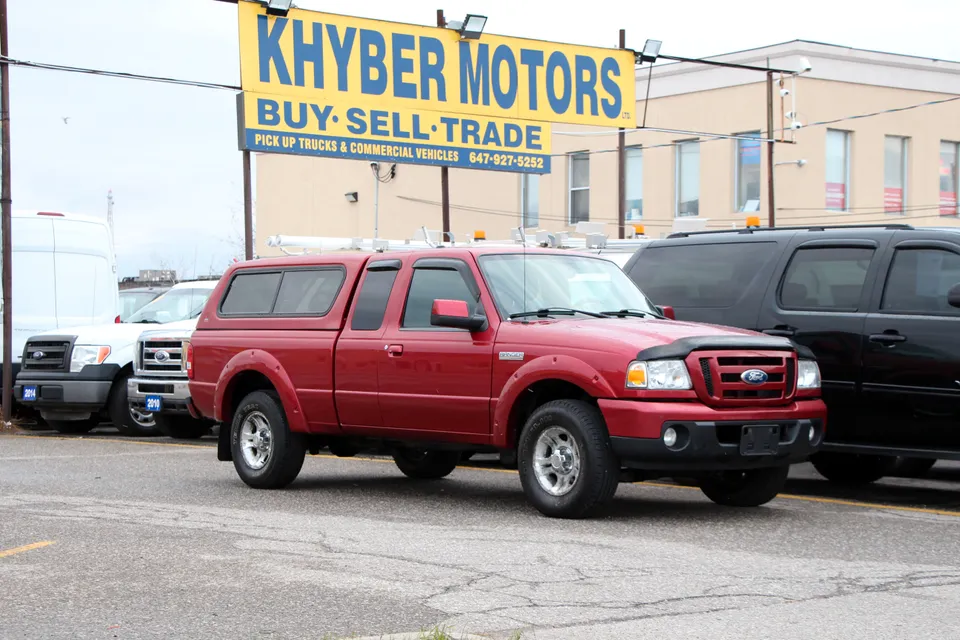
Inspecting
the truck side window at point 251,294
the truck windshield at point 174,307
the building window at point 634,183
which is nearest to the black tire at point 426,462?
the truck side window at point 251,294

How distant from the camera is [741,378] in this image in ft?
30.9

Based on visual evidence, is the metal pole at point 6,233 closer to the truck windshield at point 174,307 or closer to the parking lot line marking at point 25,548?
the truck windshield at point 174,307

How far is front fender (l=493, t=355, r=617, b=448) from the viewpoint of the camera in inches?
367

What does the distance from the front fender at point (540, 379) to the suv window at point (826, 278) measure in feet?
8.87

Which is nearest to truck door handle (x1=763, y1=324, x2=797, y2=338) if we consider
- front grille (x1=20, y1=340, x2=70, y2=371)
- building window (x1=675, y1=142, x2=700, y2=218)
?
front grille (x1=20, y1=340, x2=70, y2=371)


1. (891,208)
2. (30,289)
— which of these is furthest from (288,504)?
(891,208)

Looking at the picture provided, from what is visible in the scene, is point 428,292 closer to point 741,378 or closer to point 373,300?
point 373,300

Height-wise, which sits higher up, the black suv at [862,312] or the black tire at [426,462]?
the black suv at [862,312]

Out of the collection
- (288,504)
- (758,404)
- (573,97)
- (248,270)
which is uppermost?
(573,97)

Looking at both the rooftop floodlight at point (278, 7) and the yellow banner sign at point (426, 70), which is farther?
the yellow banner sign at point (426, 70)

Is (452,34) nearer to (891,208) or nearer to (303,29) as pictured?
(303,29)

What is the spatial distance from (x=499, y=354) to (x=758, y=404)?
1.79 metres

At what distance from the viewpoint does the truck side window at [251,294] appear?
12.0 meters

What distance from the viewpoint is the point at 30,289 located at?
21094mm
